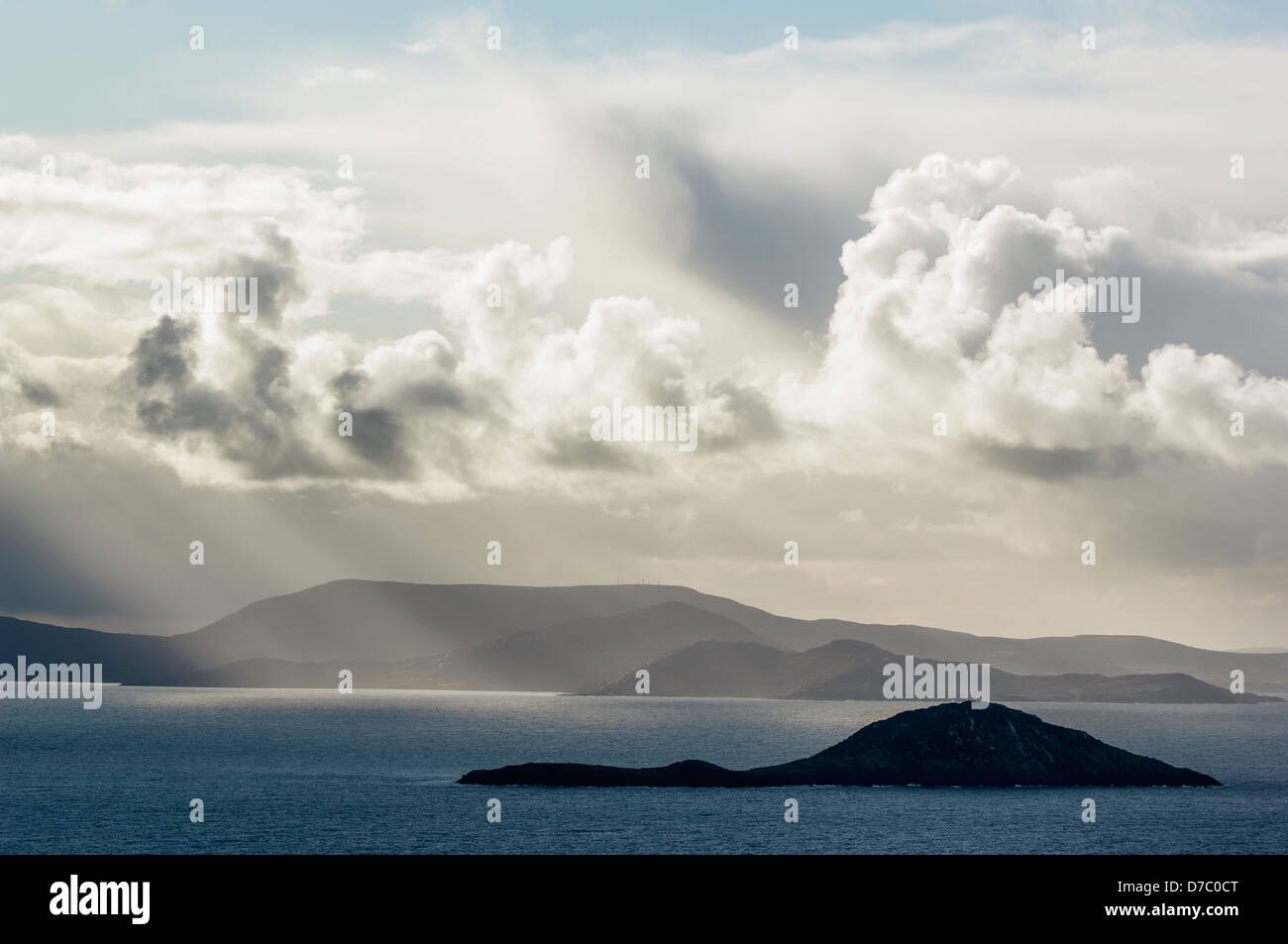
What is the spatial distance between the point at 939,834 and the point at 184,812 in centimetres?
9882

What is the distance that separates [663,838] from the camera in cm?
14425

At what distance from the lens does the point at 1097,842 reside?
5822 inches
